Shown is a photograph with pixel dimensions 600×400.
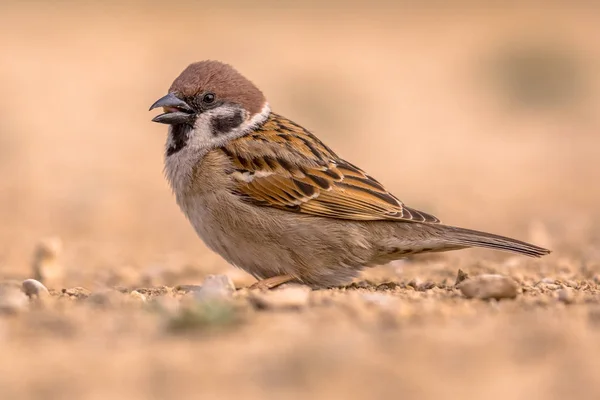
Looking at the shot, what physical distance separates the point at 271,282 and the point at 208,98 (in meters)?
1.40

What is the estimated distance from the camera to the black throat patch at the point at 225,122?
740 cm

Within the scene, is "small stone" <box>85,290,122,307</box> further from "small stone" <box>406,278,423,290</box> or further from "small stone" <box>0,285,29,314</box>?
"small stone" <box>406,278,423,290</box>

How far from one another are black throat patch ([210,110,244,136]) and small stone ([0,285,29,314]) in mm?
1978

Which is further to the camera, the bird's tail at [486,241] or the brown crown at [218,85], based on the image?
the brown crown at [218,85]

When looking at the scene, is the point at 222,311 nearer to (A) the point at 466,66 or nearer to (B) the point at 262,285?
(B) the point at 262,285

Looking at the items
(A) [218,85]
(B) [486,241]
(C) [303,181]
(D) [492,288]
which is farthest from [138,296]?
(B) [486,241]

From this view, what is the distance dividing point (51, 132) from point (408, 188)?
6.25 meters

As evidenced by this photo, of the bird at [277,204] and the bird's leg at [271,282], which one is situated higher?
the bird at [277,204]

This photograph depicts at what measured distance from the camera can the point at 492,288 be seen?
19.4 ft

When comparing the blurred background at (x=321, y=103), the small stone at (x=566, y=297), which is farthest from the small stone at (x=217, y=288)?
the blurred background at (x=321, y=103)

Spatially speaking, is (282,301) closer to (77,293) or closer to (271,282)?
(271,282)

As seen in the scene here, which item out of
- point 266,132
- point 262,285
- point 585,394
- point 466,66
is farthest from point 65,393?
point 466,66

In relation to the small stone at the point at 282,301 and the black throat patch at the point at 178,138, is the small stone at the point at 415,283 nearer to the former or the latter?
the small stone at the point at 282,301

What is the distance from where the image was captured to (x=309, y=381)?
4.07 m
